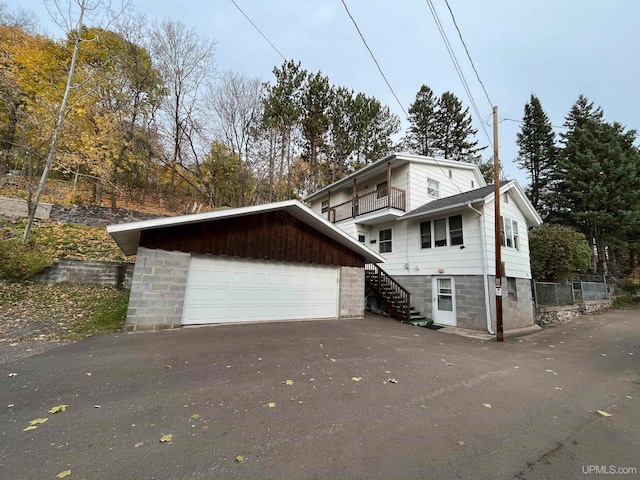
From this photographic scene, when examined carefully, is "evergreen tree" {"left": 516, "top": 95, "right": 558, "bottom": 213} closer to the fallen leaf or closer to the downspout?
the downspout

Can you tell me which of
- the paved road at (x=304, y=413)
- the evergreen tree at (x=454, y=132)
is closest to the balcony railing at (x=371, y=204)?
the paved road at (x=304, y=413)

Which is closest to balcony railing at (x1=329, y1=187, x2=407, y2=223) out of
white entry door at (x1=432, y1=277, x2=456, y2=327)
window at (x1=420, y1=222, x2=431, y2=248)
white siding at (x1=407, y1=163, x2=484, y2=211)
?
white siding at (x1=407, y1=163, x2=484, y2=211)

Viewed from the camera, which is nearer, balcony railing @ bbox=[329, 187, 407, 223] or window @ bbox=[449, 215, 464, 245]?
window @ bbox=[449, 215, 464, 245]

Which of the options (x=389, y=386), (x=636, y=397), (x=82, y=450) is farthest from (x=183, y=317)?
(x=636, y=397)

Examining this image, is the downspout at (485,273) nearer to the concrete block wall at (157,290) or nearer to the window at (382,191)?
the window at (382,191)

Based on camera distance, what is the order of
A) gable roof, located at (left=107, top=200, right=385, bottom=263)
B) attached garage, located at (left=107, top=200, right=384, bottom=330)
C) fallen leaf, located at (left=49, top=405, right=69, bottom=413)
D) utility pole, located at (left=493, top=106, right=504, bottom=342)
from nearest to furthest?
1. fallen leaf, located at (left=49, top=405, right=69, bottom=413)
2. gable roof, located at (left=107, top=200, right=385, bottom=263)
3. attached garage, located at (left=107, top=200, right=384, bottom=330)
4. utility pole, located at (left=493, top=106, right=504, bottom=342)

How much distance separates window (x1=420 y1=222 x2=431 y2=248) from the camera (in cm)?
1182

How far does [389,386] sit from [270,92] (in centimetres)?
2122

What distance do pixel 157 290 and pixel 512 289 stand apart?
13.0 metres

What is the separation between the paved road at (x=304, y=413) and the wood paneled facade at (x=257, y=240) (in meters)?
2.52

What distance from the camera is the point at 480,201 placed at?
9.82 meters

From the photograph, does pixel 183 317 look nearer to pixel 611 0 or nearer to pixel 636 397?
pixel 636 397

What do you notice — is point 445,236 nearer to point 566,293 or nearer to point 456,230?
point 456,230

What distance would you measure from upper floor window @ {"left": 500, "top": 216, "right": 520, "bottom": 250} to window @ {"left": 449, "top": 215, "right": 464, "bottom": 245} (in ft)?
5.90
